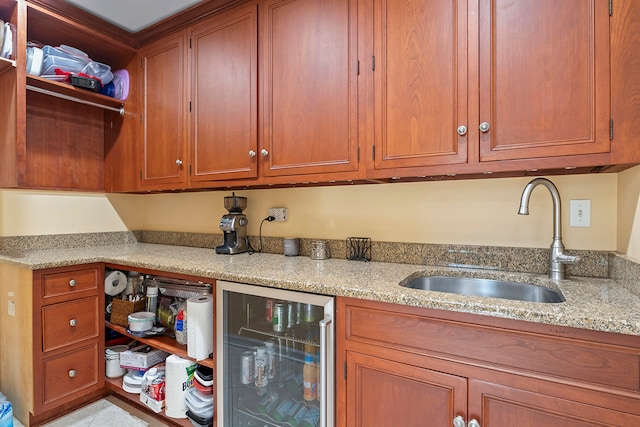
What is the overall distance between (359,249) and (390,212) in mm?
267

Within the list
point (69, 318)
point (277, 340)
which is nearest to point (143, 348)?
point (69, 318)

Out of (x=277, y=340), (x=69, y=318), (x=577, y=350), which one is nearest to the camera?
(x=577, y=350)

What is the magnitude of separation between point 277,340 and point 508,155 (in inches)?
50.4

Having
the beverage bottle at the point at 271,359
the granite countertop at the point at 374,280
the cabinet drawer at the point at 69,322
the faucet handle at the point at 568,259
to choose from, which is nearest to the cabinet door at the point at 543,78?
the faucet handle at the point at 568,259

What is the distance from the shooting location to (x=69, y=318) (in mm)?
1886

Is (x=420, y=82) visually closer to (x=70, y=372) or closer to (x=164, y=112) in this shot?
(x=164, y=112)

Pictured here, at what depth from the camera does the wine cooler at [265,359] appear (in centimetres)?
140

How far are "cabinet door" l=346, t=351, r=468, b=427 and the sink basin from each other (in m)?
0.33

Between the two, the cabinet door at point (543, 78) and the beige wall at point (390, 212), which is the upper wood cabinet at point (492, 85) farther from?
the beige wall at point (390, 212)

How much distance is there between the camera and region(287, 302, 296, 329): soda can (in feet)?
4.73

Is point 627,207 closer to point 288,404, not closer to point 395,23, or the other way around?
point 395,23

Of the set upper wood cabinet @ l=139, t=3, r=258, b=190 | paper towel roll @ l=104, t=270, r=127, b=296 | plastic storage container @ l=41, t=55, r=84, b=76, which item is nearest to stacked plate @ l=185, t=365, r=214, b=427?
paper towel roll @ l=104, t=270, r=127, b=296

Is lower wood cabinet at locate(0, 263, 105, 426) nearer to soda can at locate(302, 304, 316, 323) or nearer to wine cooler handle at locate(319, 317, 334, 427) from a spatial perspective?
soda can at locate(302, 304, 316, 323)

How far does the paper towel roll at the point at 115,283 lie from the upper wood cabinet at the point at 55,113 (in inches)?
28.2
